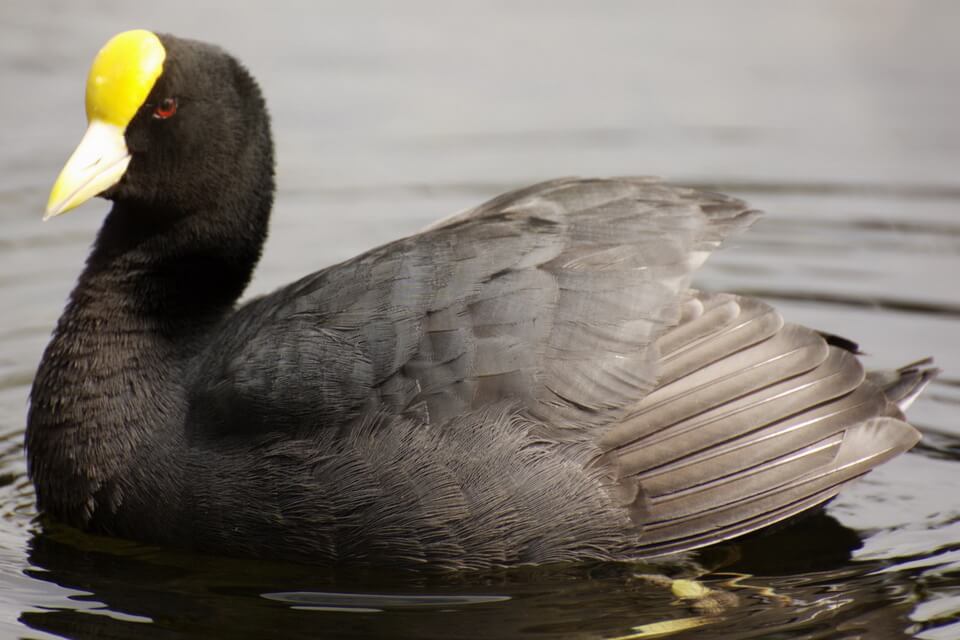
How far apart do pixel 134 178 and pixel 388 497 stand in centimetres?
150

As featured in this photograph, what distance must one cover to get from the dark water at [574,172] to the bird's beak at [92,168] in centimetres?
122

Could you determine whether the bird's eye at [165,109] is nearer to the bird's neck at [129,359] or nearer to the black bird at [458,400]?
the black bird at [458,400]

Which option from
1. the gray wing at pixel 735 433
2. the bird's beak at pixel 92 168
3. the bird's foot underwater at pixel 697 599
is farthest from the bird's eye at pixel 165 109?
the bird's foot underwater at pixel 697 599

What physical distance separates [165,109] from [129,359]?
893 millimetres

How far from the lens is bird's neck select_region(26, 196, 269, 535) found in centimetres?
539

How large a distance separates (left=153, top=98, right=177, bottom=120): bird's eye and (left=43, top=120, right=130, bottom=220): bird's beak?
0.14 meters

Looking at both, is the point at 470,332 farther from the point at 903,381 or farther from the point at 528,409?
the point at 903,381

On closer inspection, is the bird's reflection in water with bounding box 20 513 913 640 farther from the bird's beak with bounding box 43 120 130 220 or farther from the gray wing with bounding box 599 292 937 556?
the bird's beak with bounding box 43 120 130 220

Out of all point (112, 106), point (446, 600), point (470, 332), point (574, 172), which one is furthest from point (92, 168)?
point (574, 172)

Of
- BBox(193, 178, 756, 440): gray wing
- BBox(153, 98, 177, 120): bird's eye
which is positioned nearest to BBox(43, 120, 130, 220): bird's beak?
BBox(153, 98, 177, 120): bird's eye

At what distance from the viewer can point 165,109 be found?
5.59 meters

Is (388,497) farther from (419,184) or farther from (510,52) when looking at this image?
(510,52)

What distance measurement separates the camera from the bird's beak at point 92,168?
213 inches

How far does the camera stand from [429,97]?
9953 millimetres
